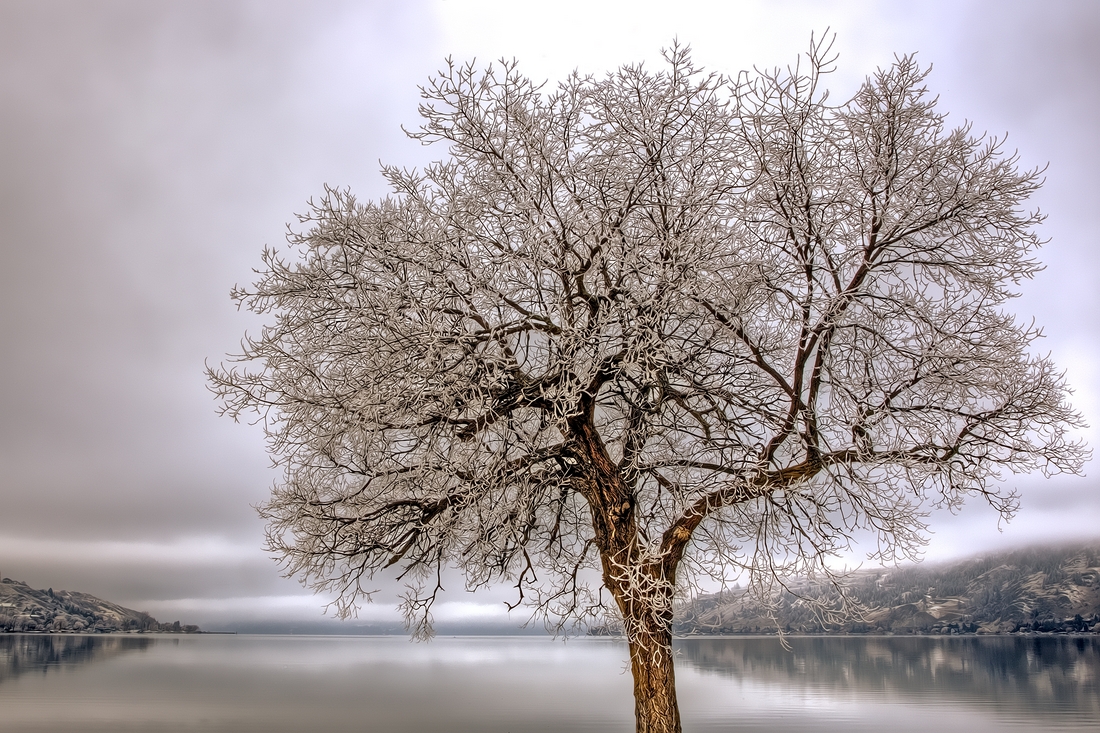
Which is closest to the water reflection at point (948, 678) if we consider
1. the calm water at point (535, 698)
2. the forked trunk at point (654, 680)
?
the calm water at point (535, 698)

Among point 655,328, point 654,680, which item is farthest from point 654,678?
point 655,328

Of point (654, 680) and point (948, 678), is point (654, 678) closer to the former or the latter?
point (654, 680)

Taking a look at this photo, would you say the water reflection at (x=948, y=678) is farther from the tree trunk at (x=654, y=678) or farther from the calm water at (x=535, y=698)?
the tree trunk at (x=654, y=678)

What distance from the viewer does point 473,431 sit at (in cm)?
654

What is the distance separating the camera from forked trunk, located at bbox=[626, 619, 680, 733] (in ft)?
20.3

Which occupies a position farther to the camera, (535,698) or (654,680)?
(535,698)

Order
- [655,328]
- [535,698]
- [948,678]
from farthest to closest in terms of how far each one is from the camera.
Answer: [948,678]
[535,698]
[655,328]

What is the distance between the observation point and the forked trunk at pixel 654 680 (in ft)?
20.3

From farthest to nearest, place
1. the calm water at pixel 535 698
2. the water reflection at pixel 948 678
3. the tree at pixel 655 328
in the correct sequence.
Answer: the water reflection at pixel 948 678 → the calm water at pixel 535 698 → the tree at pixel 655 328

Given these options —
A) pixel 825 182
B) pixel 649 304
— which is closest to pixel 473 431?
pixel 649 304

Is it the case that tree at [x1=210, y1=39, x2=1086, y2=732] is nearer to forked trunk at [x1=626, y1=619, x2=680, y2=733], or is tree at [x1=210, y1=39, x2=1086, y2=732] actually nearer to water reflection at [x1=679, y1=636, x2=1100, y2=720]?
forked trunk at [x1=626, y1=619, x2=680, y2=733]

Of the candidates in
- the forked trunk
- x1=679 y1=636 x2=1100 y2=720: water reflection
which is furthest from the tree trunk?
x1=679 y1=636 x2=1100 y2=720: water reflection

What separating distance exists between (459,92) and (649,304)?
2383 mm

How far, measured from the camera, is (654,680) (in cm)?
626
